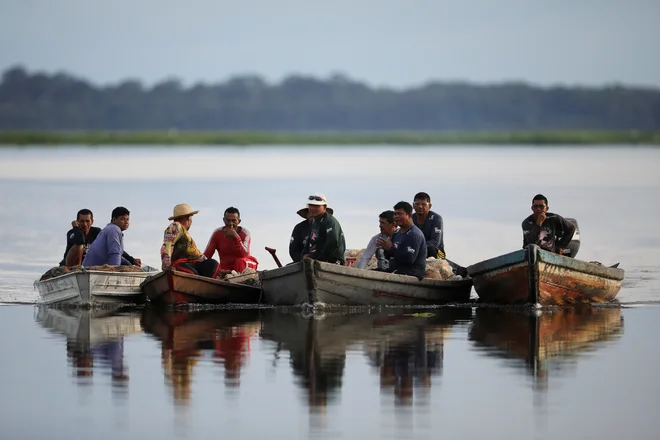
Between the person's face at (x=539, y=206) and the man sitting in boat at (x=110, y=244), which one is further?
the person's face at (x=539, y=206)

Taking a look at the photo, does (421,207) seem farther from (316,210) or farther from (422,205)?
(316,210)

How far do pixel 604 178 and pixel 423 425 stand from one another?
5552cm

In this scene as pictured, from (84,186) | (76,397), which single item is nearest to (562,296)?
(76,397)

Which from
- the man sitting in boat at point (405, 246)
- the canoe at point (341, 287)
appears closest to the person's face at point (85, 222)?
the canoe at point (341, 287)

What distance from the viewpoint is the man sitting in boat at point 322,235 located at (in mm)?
22406

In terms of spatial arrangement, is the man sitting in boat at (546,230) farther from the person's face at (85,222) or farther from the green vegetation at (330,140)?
the green vegetation at (330,140)

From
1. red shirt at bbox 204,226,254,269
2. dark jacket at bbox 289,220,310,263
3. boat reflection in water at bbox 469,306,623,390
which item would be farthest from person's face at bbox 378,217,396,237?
red shirt at bbox 204,226,254,269

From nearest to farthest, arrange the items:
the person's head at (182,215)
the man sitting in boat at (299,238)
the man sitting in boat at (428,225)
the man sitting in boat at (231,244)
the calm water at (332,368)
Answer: the calm water at (332,368)
the person's head at (182,215)
the man sitting in boat at (299,238)
the man sitting in boat at (231,244)
the man sitting in boat at (428,225)

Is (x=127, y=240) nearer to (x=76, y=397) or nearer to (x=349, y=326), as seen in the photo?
(x=349, y=326)

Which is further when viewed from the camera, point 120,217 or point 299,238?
point 299,238

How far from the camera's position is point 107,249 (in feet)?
74.5

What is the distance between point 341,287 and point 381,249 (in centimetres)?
84

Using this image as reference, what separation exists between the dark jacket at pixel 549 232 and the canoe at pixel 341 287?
1376 millimetres

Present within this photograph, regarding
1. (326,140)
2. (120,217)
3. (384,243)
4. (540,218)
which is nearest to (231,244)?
(120,217)
